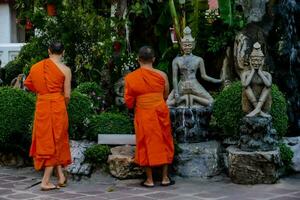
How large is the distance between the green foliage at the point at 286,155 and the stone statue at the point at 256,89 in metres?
0.61

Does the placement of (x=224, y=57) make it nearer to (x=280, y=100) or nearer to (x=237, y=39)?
(x=237, y=39)

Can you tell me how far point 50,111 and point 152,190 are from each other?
61.1 inches

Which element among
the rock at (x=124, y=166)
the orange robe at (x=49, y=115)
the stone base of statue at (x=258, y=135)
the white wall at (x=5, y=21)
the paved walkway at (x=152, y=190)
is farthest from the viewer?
the white wall at (x=5, y=21)

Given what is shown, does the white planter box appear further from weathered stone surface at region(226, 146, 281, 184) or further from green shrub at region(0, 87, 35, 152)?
weathered stone surface at region(226, 146, 281, 184)

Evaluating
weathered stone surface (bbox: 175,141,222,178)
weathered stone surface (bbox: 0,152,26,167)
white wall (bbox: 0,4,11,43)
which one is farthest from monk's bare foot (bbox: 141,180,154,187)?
white wall (bbox: 0,4,11,43)

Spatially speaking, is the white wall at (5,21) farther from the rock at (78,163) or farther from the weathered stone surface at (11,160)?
the rock at (78,163)

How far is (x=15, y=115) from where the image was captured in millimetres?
8812

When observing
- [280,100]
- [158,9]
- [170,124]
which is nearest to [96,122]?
[170,124]

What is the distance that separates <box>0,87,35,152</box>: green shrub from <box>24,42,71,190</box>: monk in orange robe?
1260 millimetres

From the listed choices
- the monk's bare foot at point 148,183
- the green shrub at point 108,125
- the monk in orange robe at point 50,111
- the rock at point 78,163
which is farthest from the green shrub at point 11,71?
the monk's bare foot at point 148,183

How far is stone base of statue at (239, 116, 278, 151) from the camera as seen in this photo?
→ 770 cm

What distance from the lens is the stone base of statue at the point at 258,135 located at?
7.70 m

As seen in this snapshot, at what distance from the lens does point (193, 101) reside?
28.3 ft

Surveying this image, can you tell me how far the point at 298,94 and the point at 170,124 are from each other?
9.50ft
